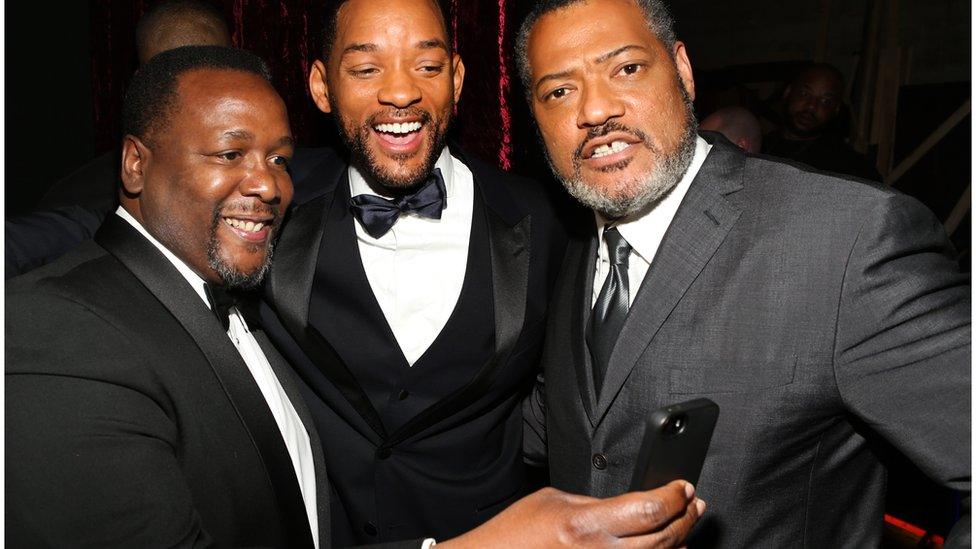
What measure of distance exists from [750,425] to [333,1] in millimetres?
1368

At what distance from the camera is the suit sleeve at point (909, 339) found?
125 cm

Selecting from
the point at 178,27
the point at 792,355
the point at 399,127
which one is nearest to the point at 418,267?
the point at 399,127

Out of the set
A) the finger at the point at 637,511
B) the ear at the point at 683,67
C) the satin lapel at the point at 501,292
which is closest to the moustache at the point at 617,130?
the ear at the point at 683,67

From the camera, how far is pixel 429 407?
191cm

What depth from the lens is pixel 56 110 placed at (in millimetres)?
3758

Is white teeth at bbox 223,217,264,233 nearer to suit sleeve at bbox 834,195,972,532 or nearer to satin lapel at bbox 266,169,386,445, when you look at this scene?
satin lapel at bbox 266,169,386,445

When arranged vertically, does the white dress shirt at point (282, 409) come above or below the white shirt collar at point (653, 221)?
below

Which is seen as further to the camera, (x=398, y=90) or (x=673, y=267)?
(x=398, y=90)

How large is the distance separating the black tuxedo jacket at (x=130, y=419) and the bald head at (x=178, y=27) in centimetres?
131

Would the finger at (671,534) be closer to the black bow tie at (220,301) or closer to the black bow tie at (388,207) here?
the black bow tie at (220,301)

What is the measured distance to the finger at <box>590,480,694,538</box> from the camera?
3.63 feet

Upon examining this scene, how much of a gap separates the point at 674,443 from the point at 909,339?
1.42 feet

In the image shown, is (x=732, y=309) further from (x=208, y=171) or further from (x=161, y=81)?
(x=161, y=81)

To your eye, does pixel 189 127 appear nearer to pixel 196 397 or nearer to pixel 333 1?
pixel 196 397
